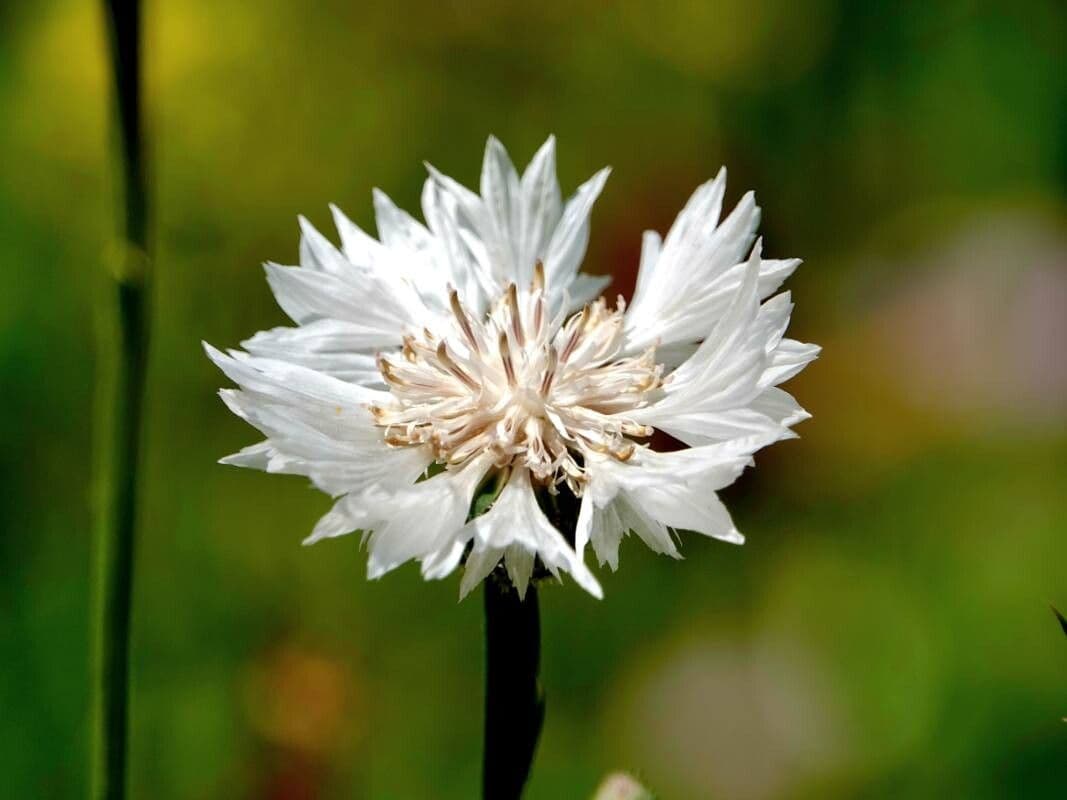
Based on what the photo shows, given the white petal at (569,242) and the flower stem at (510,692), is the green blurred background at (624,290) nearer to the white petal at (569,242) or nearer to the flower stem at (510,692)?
the white petal at (569,242)

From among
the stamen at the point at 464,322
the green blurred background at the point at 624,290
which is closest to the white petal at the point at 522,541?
the stamen at the point at 464,322

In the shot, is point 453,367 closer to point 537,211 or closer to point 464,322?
point 464,322

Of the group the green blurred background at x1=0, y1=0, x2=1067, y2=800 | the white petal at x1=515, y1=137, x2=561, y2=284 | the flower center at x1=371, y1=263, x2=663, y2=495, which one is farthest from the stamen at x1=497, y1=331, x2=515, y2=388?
the green blurred background at x1=0, y1=0, x2=1067, y2=800

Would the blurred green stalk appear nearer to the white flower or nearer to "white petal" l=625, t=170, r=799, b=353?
the white flower

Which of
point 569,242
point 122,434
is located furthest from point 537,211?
point 122,434

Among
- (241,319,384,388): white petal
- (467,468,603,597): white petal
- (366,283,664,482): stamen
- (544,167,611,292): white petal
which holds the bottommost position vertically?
(467,468,603,597): white petal

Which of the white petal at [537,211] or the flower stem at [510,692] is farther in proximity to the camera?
the white petal at [537,211]

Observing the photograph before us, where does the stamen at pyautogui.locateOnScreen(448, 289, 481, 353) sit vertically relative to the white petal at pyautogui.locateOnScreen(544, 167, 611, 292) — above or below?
below

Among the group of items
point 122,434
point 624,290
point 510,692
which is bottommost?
point 510,692
